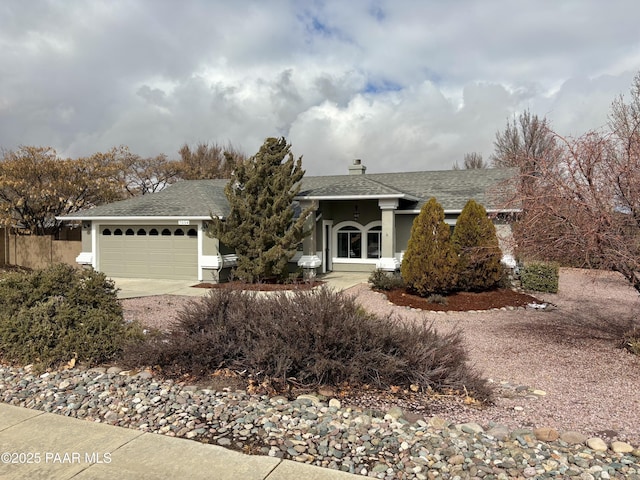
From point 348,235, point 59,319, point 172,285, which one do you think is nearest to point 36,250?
point 172,285

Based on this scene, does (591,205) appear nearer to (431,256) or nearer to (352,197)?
(431,256)

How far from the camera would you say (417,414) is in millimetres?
4445

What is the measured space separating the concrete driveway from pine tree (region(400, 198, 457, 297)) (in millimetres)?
2148

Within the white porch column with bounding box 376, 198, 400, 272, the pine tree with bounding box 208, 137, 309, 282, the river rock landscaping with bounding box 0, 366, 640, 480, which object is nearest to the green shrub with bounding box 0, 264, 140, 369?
the river rock landscaping with bounding box 0, 366, 640, 480

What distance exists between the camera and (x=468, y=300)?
468 inches

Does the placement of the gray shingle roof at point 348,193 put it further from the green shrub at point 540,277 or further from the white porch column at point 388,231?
the green shrub at point 540,277

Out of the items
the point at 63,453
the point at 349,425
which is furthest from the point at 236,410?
the point at 63,453

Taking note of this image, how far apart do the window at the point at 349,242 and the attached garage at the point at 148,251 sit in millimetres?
5855

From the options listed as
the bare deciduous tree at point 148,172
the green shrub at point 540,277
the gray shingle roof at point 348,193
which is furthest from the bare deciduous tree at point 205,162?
the green shrub at point 540,277

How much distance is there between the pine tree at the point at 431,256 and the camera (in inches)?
465

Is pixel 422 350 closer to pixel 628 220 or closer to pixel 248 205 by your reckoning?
pixel 628 220

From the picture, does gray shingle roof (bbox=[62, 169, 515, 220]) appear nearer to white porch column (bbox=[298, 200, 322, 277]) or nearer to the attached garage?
the attached garage

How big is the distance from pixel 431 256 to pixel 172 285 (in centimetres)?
829

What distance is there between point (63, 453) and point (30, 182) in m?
20.9
